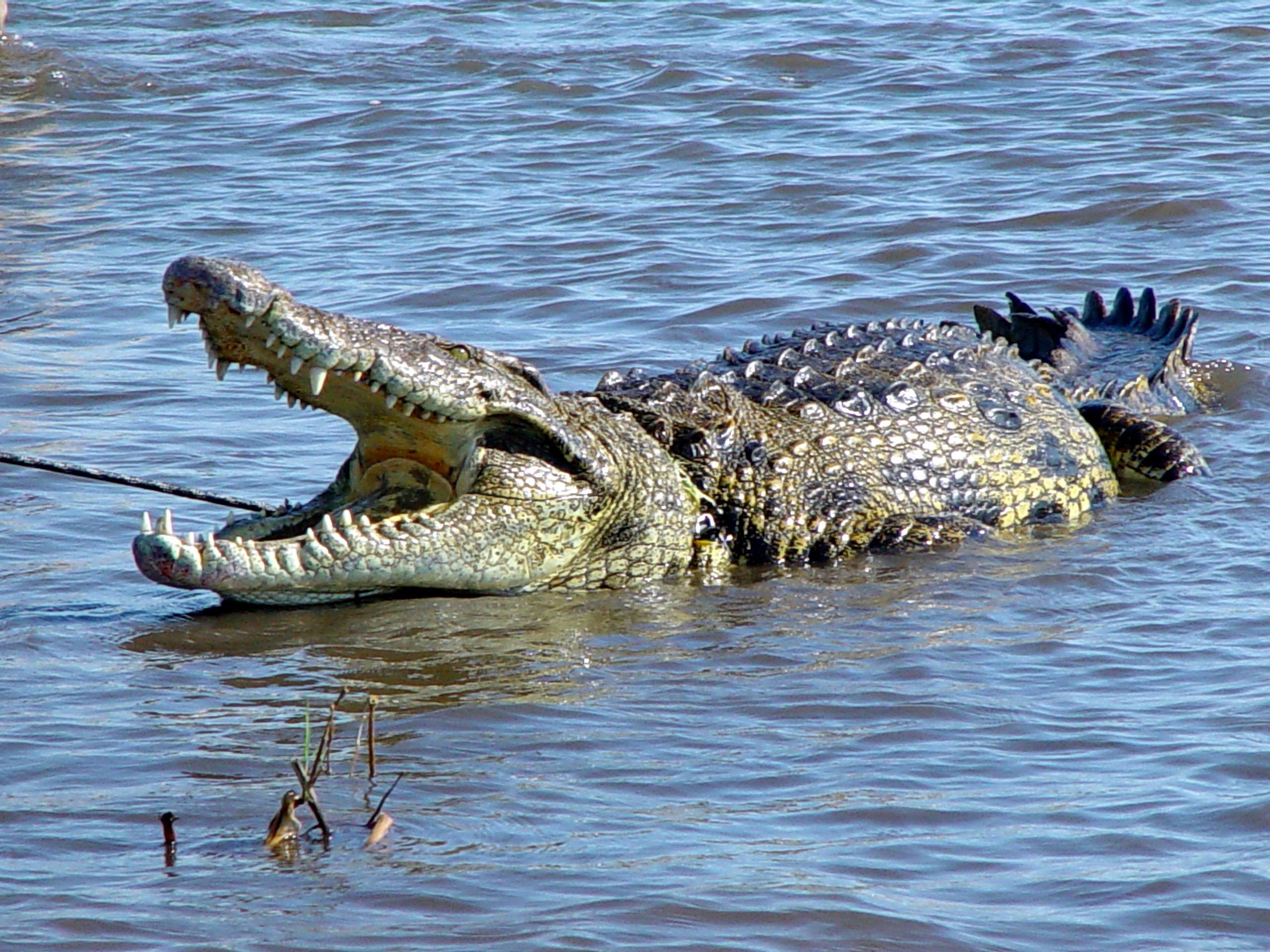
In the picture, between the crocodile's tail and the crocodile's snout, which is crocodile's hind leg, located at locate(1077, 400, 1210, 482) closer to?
the crocodile's tail

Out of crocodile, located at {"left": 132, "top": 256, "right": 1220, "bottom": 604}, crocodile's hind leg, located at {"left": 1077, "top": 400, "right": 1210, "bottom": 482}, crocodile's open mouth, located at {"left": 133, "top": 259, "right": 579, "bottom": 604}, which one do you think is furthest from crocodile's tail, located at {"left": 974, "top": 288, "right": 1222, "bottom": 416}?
crocodile's open mouth, located at {"left": 133, "top": 259, "right": 579, "bottom": 604}

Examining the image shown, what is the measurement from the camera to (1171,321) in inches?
321

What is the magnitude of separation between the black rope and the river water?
0.31m

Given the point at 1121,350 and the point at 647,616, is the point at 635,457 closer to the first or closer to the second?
the point at 647,616

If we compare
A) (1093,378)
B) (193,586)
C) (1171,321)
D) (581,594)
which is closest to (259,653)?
(193,586)

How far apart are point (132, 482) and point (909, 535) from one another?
8.08 feet

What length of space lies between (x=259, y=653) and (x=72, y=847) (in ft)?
4.63

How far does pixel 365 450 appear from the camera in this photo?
5543 millimetres

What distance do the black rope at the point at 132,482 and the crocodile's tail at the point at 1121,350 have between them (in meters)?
3.29

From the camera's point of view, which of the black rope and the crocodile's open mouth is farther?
the black rope

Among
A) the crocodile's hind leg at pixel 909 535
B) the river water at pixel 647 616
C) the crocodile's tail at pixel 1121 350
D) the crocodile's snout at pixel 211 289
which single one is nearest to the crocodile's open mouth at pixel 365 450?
the crocodile's snout at pixel 211 289

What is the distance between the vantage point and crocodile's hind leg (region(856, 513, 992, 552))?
610 cm

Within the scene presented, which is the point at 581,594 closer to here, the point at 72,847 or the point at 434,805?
the point at 434,805

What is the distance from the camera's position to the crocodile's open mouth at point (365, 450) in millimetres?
4984
